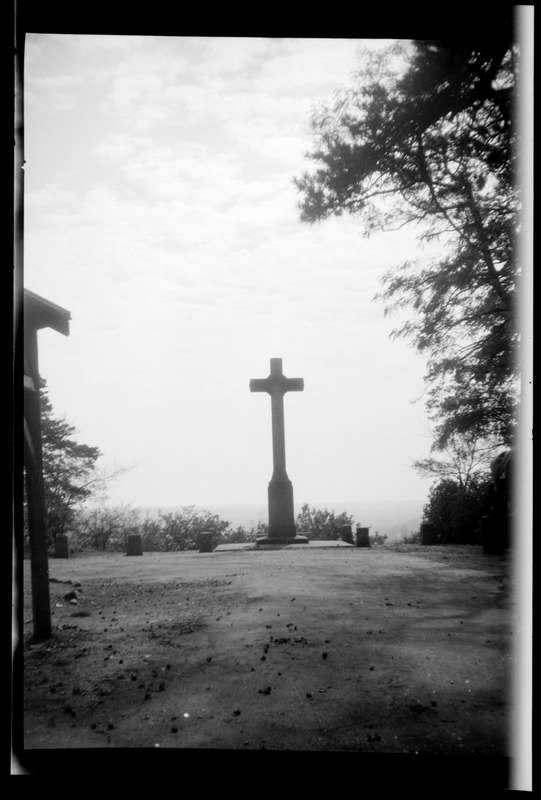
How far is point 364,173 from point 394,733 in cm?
751

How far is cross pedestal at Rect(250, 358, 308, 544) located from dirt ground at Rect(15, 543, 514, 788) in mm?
5967

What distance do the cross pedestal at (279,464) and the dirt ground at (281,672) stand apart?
19.6 feet

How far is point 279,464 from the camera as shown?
47.0 feet

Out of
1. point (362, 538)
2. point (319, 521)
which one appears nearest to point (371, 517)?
point (319, 521)

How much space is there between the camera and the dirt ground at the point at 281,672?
2.85 meters

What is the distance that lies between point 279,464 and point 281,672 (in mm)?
10429

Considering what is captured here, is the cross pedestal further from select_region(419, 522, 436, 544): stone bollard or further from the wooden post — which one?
the wooden post

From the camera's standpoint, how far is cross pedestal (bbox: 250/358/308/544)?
13.8 metres

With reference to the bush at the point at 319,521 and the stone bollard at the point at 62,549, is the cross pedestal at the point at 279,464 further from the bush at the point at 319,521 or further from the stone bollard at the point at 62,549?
the bush at the point at 319,521

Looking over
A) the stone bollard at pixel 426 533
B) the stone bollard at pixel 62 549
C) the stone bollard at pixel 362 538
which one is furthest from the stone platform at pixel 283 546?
the stone bollard at pixel 62 549

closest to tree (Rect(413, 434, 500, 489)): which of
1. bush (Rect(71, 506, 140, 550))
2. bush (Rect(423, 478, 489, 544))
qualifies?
bush (Rect(423, 478, 489, 544))

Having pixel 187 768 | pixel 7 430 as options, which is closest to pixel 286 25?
pixel 7 430

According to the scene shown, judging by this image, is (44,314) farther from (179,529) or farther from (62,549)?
(179,529)

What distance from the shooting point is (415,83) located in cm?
686
